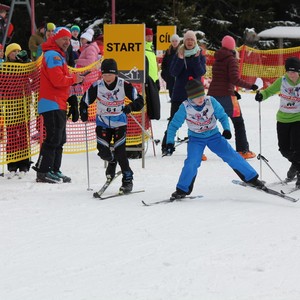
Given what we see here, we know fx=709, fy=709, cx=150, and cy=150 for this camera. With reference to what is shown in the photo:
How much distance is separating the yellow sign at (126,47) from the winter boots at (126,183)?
200cm

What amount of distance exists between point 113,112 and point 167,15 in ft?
74.8

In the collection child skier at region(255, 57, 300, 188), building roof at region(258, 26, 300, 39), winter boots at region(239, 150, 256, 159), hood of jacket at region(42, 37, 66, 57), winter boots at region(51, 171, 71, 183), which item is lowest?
winter boots at region(239, 150, 256, 159)

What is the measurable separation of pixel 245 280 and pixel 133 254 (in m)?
0.96

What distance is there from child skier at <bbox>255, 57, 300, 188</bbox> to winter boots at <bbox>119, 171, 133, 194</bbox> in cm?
172

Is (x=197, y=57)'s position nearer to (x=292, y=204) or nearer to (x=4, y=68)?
(x=4, y=68)

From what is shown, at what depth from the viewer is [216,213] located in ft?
21.4

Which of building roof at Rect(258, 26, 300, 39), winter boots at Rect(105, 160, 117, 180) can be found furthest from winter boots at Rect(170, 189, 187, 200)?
building roof at Rect(258, 26, 300, 39)

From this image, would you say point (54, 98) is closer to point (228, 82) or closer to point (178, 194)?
point (178, 194)

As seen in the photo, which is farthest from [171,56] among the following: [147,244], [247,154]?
[147,244]

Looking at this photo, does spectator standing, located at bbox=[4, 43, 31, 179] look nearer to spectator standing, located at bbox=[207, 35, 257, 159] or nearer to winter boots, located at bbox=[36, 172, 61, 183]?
winter boots, located at bbox=[36, 172, 61, 183]

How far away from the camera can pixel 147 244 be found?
5438 mm

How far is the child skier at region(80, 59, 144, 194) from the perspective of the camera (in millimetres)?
7566

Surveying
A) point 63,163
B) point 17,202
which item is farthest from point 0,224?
point 63,163

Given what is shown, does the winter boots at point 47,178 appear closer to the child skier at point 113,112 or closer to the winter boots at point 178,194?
the child skier at point 113,112
